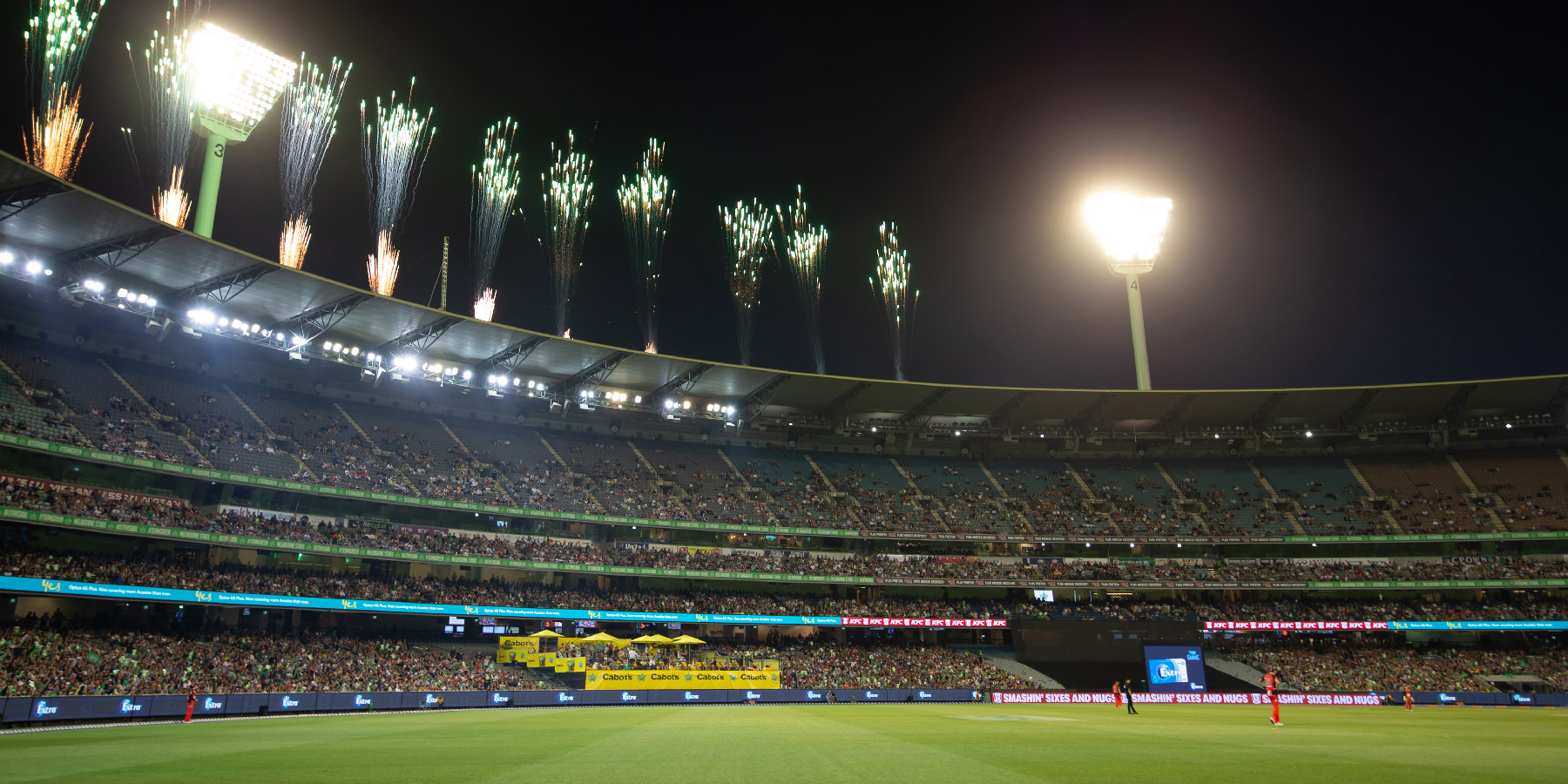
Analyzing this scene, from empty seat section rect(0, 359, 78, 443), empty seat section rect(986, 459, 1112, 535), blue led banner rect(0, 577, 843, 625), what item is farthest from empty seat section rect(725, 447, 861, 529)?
empty seat section rect(0, 359, 78, 443)

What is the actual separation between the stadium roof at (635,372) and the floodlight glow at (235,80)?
9.61 m

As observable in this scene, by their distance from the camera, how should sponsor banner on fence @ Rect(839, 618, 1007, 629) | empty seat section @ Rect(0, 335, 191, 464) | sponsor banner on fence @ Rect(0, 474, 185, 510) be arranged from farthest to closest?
sponsor banner on fence @ Rect(839, 618, 1007, 629)
empty seat section @ Rect(0, 335, 191, 464)
sponsor banner on fence @ Rect(0, 474, 185, 510)

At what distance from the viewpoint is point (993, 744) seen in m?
17.8

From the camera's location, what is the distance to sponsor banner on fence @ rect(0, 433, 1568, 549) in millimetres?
37812

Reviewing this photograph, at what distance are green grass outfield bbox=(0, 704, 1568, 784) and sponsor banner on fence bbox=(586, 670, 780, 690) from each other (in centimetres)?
1759

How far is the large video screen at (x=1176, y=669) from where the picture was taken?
50500 millimetres

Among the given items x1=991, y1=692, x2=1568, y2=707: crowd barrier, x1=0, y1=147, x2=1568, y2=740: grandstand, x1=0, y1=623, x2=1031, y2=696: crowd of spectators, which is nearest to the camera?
x1=0, y1=623, x2=1031, y2=696: crowd of spectators

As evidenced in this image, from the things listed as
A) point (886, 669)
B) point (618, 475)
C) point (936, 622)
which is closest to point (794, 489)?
point (618, 475)

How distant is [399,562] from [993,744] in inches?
1618

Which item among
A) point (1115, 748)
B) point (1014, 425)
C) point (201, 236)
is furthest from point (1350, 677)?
point (201, 236)

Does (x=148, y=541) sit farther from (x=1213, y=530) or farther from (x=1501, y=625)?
(x=1501, y=625)

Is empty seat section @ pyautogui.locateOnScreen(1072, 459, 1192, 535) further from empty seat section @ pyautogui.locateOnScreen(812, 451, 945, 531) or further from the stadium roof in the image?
empty seat section @ pyautogui.locateOnScreen(812, 451, 945, 531)

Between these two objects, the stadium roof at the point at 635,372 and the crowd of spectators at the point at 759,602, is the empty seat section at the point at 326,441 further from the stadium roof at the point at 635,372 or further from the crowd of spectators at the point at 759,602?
the stadium roof at the point at 635,372

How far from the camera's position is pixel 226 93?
43.0 metres
